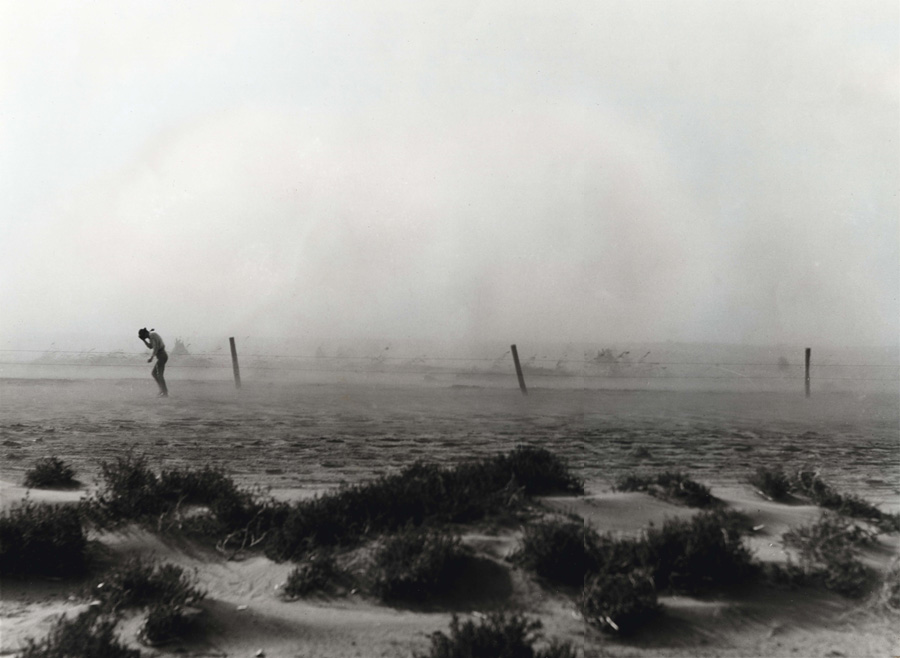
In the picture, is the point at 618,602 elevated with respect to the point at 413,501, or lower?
lower

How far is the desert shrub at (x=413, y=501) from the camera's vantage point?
645 centimetres

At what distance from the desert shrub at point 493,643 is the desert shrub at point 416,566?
0.69 m

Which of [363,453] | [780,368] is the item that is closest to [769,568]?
[363,453]

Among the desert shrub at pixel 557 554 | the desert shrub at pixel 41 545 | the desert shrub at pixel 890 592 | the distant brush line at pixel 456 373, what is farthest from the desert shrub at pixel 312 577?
the distant brush line at pixel 456 373

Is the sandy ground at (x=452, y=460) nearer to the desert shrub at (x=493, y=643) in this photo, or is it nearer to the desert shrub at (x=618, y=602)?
the desert shrub at (x=618, y=602)

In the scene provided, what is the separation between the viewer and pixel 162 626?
5160 mm

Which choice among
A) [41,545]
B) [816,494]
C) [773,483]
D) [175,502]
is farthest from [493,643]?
[816,494]

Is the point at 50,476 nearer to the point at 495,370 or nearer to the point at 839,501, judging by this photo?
the point at 839,501

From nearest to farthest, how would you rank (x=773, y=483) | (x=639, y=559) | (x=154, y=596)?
(x=154, y=596)
(x=639, y=559)
(x=773, y=483)

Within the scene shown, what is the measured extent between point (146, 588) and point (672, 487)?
592cm

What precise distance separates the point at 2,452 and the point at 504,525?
26.7 ft

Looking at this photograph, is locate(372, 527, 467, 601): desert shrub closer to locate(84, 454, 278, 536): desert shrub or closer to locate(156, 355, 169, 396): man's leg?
locate(84, 454, 278, 536): desert shrub

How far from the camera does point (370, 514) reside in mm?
6766

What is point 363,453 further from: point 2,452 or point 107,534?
point 2,452
